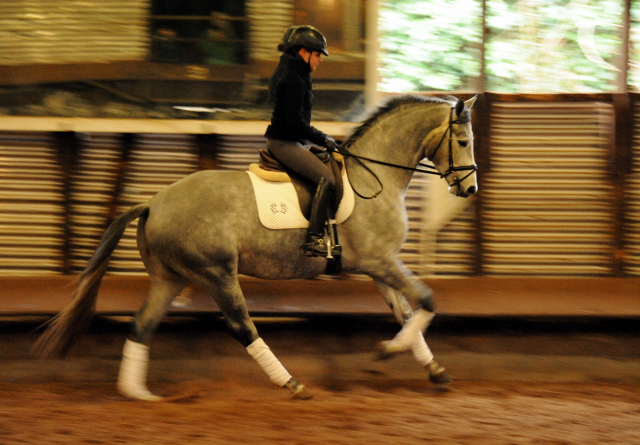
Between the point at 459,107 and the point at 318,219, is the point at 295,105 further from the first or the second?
the point at 459,107

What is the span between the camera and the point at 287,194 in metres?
5.10

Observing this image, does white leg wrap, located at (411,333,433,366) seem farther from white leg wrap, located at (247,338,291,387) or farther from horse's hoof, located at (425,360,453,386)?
white leg wrap, located at (247,338,291,387)

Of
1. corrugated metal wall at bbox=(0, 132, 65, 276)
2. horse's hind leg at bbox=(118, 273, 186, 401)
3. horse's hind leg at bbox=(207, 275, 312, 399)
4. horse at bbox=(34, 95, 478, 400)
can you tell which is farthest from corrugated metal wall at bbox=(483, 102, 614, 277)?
corrugated metal wall at bbox=(0, 132, 65, 276)

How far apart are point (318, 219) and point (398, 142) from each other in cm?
98

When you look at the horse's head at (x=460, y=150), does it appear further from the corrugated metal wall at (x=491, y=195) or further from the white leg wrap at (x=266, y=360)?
the corrugated metal wall at (x=491, y=195)

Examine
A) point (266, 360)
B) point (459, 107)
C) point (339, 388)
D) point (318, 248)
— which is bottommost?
point (339, 388)

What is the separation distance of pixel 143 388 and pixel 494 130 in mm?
4914

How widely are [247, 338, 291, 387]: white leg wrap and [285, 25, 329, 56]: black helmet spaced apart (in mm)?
2278

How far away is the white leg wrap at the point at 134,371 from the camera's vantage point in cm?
513

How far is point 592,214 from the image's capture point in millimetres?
7824

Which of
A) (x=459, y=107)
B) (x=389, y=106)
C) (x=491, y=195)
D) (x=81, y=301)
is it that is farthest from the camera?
(x=491, y=195)

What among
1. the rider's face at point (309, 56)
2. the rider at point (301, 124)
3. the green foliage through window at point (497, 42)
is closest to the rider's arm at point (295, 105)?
the rider at point (301, 124)

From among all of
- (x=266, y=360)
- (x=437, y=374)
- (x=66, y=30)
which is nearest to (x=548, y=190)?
(x=437, y=374)

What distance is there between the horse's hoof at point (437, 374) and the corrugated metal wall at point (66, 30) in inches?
191
